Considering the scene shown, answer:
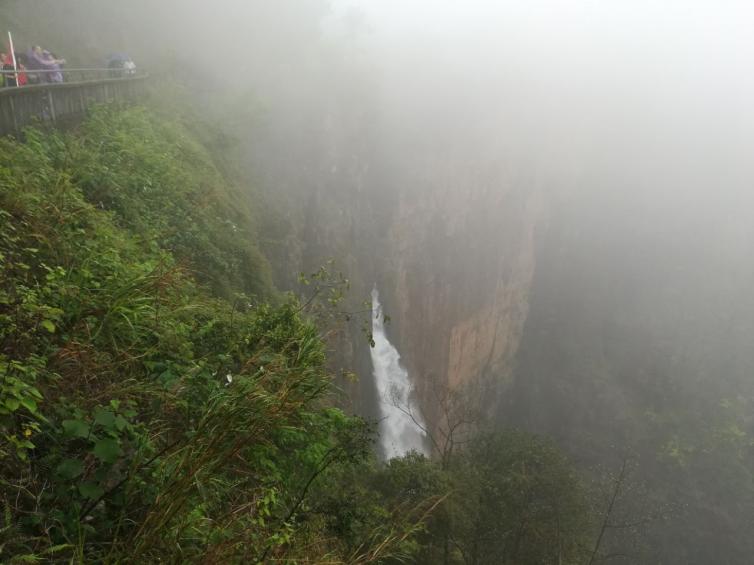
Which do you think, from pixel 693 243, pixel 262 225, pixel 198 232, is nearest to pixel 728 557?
pixel 693 243

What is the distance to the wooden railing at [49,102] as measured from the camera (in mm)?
6840

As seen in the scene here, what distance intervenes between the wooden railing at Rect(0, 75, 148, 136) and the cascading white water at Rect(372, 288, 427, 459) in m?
16.6

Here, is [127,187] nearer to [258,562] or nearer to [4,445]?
[4,445]

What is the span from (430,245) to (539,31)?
3520cm

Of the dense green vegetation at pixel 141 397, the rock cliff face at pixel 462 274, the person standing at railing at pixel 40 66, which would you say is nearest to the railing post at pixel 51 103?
the dense green vegetation at pixel 141 397

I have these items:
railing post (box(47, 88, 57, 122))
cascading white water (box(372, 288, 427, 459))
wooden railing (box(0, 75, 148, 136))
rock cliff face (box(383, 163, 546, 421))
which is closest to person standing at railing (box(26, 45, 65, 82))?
wooden railing (box(0, 75, 148, 136))

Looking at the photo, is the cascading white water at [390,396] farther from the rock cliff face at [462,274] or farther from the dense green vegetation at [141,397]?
the dense green vegetation at [141,397]

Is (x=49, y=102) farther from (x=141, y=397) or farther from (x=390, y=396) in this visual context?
(x=390, y=396)

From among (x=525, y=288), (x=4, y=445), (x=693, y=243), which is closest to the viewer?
(x=4, y=445)

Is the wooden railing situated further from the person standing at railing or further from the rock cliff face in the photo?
the rock cliff face

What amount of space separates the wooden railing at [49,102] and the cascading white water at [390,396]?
16624 millimetres

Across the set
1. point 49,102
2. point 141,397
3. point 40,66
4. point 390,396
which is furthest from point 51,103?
point 390,396

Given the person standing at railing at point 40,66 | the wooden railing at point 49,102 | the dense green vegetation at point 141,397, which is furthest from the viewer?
the person standing at railing at point 40,66

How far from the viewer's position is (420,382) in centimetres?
2950
